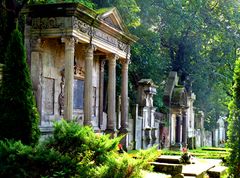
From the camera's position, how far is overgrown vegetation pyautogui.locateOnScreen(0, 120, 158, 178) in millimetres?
7414


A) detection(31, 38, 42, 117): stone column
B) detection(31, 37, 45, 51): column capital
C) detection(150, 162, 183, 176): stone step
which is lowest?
detection(150, 162, 183, 176): stone step

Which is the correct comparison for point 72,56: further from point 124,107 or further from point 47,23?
point 124,107

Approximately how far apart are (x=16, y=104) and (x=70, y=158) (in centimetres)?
242

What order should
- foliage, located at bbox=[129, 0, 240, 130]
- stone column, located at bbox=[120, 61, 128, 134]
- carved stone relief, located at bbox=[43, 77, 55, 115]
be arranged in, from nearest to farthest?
carved stone relief, located at bbox=[43, 77, 55, 115], stone column, located at bbox=[120, 61, 128, 134], foliage, located at bbox=[129, 0, 240, 130]

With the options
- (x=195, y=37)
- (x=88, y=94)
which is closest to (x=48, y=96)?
(x=88, y=94)

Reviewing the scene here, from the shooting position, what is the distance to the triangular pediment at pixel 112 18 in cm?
1652

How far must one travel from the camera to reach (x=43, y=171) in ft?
26.0

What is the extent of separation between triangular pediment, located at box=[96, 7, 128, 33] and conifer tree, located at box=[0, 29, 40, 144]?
6923 mm

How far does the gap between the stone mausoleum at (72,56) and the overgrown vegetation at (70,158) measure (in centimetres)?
320

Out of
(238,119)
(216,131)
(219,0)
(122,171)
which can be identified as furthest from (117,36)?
(216,131)

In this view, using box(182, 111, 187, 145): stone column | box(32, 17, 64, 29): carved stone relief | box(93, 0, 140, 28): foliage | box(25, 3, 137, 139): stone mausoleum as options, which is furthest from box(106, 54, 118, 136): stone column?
box(182, 111, 187, 145): stone column

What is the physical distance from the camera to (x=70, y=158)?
26.1 ft

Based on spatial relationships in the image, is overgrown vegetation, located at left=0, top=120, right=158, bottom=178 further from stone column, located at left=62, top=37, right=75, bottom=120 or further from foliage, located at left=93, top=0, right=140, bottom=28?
foliage, located at left=93, top=0, right=140, bottom=28

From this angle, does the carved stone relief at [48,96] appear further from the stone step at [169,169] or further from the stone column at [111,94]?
the stone step at [169,169]
